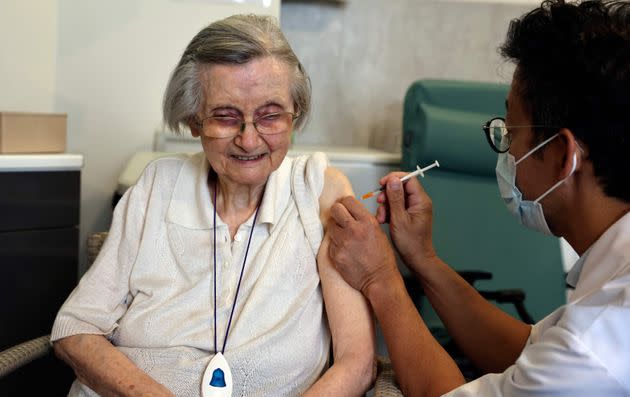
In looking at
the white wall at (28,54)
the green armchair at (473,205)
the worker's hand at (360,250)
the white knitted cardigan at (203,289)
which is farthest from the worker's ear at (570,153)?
the white wall at (28,54)

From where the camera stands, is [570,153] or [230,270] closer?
[570,153]

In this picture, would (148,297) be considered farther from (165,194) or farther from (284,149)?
(284,149)

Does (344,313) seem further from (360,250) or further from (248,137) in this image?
(248,137)

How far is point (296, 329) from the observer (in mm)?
1642

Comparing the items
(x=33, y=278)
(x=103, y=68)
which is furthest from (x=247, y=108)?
(x=103, y=68)

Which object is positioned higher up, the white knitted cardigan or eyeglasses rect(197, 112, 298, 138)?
eyeglasses rect(197, 112, 298, 138)

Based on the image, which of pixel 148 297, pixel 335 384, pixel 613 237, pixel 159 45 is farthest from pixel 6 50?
pixel 613 237

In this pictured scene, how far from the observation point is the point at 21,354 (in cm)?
167

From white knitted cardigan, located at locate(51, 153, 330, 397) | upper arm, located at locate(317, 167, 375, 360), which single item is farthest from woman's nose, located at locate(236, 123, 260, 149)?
upper arm, located at locate(317, 167, 375, 360)

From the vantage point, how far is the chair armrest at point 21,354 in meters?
1.60

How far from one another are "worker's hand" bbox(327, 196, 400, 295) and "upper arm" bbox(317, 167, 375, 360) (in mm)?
21

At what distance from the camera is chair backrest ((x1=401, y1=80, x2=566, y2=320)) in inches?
112

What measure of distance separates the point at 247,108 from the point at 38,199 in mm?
911

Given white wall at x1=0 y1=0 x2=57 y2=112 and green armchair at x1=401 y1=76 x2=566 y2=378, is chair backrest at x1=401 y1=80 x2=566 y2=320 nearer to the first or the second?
green armchair at x1=401 y1=76 x2=566 y2=378
